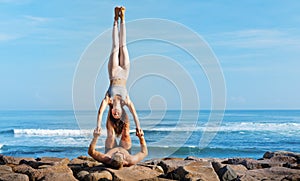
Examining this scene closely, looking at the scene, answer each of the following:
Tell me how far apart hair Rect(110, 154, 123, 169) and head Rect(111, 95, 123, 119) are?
69cm

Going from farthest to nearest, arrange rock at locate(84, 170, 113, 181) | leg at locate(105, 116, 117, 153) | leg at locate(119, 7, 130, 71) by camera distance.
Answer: leg at locate(105, 116, 117, 153)
leg at locate(119, 7, 130, 71)
rock at locate(84, 170, 113, 181)

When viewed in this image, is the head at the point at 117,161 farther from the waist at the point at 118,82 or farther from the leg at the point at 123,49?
the leg at the point at 123,49

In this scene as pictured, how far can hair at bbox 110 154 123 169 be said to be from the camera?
834 cm

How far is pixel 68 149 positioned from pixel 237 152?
310 inches

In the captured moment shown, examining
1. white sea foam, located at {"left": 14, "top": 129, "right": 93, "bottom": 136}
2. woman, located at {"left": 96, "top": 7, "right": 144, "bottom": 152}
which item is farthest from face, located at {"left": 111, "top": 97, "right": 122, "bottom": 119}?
white sea foam, located at {"left": 14, "top": 129, "right": 93, "bottom": 136}

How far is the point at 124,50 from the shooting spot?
8.38 meters

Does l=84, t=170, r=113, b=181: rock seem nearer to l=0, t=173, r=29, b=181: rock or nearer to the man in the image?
the man

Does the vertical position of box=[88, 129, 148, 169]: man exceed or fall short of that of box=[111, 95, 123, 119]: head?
it falls short

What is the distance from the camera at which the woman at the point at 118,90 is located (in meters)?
8.27

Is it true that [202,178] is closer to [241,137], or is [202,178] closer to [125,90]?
[125,90]

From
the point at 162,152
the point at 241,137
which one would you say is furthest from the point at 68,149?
the point at 241,137

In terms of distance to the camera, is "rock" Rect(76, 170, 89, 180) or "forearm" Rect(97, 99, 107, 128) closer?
"forearm" Rect(97, 99, 107, 128)

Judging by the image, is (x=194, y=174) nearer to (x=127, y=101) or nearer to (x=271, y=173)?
(x=127, y=101)

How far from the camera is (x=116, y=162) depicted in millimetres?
8336
